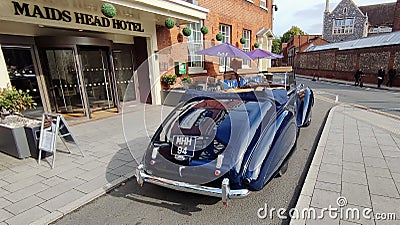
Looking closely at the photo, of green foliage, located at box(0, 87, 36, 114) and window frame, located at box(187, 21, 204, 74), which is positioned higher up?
window frame, located at box(187, 21, 204, 74)

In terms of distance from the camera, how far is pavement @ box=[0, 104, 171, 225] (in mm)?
2645

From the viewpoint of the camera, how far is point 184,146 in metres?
2.55

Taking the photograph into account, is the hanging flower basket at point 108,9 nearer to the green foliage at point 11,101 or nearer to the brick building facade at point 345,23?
the green foliage at point 11,101

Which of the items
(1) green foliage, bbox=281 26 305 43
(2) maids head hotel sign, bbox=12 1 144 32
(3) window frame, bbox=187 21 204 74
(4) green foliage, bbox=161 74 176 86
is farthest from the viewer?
(1) green foliage, bbox=281 26 305 43

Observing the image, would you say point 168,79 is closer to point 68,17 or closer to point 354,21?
point 68,17

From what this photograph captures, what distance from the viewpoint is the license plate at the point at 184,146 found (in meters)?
2.50

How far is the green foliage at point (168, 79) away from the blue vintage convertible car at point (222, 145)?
213 inches

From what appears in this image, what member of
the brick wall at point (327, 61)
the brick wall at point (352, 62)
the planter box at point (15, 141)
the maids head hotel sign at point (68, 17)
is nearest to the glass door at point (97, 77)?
the maids head hotel sign at point (68, 17)

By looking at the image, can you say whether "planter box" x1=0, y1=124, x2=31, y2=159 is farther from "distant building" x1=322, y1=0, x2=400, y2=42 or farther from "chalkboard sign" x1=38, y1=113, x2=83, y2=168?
"distant building" x1=322, y1=0, x2=400, y2=42

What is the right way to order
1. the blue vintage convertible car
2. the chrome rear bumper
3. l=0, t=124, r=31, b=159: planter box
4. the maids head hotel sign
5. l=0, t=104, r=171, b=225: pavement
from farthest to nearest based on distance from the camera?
1. the maids head hotel sign
2. l=0, t=124, r=31, b=159: planter box
3. l=0, t=104, r=171, b=225: pavement
4. the blue vintage convertible car
5. the chrome rear bumper

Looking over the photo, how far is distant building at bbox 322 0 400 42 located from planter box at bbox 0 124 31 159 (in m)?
48.2

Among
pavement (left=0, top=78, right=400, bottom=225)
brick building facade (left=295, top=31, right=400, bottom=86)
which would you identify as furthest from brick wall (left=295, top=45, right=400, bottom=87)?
pavement (left=0, top=78, right=400, bottom=225)

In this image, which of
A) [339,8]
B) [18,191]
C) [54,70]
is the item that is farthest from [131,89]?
[339,8]

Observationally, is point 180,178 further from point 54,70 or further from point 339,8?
point 339,8
